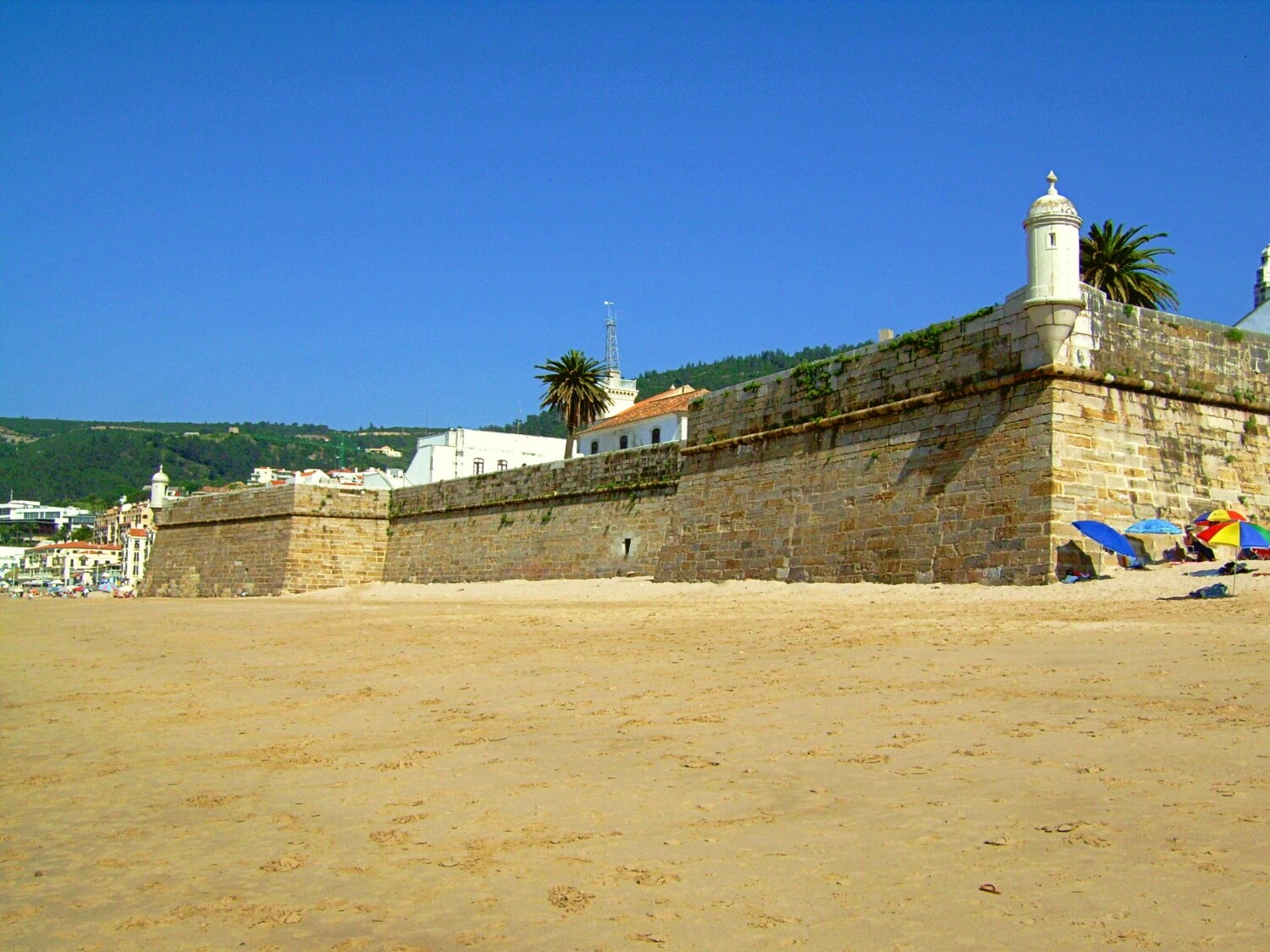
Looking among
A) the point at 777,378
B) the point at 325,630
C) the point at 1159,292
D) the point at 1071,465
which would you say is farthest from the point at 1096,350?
the point at 1159,292

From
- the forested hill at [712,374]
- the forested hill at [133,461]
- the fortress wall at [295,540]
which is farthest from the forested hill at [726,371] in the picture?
the fortress wall at [295,540]

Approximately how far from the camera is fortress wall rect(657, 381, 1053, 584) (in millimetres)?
14047

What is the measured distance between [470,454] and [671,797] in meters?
49.5

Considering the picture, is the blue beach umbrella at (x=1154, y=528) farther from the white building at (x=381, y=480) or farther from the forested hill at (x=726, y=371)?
the forested hill at (x=726, y=371)

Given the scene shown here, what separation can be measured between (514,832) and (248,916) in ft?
3.59

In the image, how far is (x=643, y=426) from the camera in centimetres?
4994

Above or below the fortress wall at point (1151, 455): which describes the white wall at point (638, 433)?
above

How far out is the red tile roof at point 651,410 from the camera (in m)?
47.7

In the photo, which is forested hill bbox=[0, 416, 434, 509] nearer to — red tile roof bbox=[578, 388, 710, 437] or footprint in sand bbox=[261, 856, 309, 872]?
red tile roof bbox=[578, 388, 710, 437]

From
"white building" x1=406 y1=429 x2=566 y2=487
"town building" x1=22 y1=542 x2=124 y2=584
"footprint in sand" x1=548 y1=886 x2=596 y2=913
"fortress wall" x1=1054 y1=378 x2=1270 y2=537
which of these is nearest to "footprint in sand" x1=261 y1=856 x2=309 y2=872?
"footprint in sand" x1=548 y1=886 x2=596 y2=913

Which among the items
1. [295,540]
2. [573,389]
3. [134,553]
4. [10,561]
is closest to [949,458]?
[295,540]

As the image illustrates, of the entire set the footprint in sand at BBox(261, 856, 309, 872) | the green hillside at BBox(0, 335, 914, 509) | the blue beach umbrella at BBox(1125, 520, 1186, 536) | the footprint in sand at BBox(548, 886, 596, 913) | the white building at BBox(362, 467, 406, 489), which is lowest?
the footprint in sand at BBox(261, 856, 309, 872)

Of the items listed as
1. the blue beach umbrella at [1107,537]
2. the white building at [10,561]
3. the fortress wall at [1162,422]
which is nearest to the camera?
the blue beach umbrella at [1107,537]

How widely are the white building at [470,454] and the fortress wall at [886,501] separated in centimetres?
3217
